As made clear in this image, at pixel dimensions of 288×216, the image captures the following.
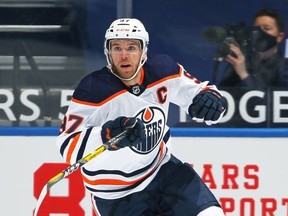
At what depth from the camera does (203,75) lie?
4.68 metres

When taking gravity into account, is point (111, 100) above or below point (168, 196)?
above

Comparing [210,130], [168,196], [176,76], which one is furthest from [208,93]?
[210,130]

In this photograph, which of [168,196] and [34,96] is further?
[34,96]

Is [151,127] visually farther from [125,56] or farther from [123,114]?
[125,56]

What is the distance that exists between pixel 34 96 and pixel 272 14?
117 cm

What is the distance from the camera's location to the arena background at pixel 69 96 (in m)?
4.57

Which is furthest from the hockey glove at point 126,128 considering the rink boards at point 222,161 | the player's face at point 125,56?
the rink boards at point 222,161

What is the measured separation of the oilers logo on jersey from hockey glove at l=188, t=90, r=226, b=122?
0.42 feet

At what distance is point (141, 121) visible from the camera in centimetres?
349

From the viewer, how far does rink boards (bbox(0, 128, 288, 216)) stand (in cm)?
456

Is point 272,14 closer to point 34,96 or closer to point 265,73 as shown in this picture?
point 265,73

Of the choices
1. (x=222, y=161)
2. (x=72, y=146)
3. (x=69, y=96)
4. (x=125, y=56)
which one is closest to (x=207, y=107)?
(x=125, y=56)

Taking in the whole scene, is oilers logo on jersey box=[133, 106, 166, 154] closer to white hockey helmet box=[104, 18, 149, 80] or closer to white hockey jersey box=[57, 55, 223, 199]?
white hockey jersey box=[57, 55, 223, 199]

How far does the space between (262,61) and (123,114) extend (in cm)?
127
